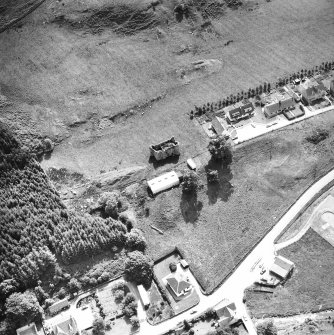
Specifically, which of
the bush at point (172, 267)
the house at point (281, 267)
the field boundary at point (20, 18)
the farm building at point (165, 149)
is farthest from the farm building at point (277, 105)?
the field boundary at point (20, 18)

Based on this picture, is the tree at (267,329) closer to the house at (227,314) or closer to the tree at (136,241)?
the house at (227,314)

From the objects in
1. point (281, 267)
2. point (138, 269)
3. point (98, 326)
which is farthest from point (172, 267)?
point (281, 267)

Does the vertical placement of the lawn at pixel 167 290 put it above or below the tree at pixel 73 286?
below

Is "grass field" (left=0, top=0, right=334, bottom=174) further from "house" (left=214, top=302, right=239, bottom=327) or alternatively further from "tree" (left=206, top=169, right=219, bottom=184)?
"house" (left=214, top=302, right=239, bottom=327)

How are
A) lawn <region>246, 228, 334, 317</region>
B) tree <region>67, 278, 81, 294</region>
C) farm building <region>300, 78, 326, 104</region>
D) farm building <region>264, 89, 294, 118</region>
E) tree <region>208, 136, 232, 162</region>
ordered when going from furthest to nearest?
farm building <region>300, 78, 326, 104</region> < farm building <region>264, 89, 294, 118</region> < tree <region>208, 136, 232, 162</region> < tree <region>67, 278, 81, 294</region> < lawn <region>246, 228, 334, 317</region>

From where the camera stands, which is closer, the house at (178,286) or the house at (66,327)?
the house at (66,327)

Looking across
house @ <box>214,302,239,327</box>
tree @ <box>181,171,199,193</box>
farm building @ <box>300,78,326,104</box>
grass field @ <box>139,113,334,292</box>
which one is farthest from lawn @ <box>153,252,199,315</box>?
farm building @ <box>300,78,326,104</box>

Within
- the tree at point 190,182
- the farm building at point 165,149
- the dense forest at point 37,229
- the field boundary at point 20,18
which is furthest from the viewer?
the field boundary at point 20,18

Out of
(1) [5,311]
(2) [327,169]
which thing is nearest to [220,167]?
(2) [327,169]
